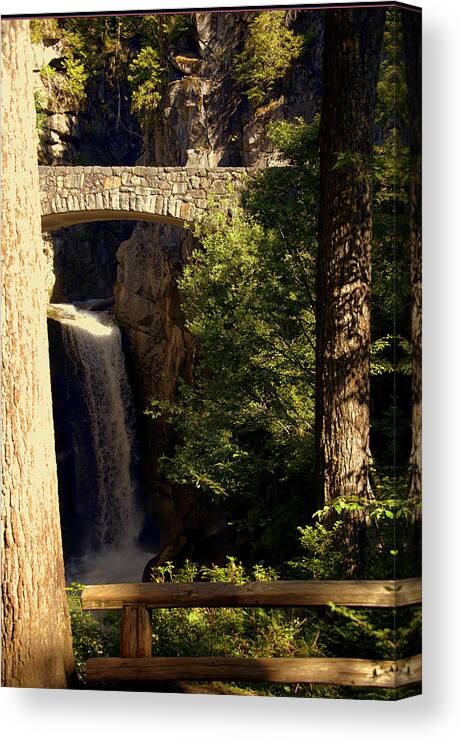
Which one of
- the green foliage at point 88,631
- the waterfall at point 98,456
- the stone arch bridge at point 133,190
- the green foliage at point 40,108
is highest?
the green foliage at point 40,108

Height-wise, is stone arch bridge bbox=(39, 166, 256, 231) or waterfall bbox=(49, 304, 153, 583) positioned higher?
stone arch bridge bbox=(39, 166, 256, 231)

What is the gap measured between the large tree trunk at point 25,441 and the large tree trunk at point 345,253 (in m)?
1.51

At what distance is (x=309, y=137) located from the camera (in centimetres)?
624

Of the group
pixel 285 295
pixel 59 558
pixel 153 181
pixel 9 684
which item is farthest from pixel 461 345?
pixel 9 684

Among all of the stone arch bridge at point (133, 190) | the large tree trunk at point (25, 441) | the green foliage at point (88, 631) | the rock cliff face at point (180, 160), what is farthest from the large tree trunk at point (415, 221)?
the large tree trunk at point (25, 441)

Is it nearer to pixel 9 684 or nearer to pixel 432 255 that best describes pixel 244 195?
pixel 432 255

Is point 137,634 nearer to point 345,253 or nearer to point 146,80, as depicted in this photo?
point 345,253

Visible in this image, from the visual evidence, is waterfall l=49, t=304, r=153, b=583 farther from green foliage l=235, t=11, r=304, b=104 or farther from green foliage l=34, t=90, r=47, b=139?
green foliage l=235, t=11, r=304, b=104

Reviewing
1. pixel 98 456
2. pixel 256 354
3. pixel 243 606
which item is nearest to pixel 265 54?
pixel 256 354

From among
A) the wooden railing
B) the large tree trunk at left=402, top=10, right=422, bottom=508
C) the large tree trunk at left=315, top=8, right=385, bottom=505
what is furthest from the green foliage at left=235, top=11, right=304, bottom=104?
the wooden railing

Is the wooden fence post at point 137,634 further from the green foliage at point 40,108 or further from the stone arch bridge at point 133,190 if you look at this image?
the green foliage at point 40,108

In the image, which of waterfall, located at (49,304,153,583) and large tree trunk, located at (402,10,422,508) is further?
waterfall, located at (49,304,153,583)

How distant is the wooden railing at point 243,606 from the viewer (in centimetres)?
591

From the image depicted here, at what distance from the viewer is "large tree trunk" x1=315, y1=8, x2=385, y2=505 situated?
237 inches
